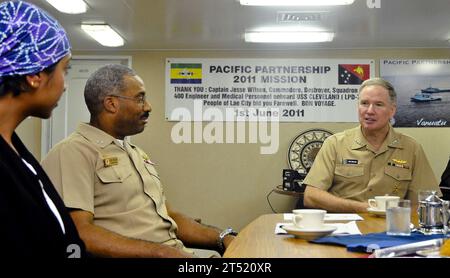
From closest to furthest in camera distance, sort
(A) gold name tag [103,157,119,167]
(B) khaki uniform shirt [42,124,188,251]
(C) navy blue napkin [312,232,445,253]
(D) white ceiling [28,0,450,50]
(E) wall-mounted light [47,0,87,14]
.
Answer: (C) navy blue napkin [312,232,445,253], (B) khaki uniform shirt [42,124,188,251], (A) gold name tag [103,157,119,167], (E) wall-mounted light [47,0,87,14], (D) white ceiling [28,0,450,50]

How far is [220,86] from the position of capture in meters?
5.09

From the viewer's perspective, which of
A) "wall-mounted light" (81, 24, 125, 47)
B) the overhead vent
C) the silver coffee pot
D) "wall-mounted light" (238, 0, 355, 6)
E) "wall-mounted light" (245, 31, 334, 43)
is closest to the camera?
the silver coffee pot

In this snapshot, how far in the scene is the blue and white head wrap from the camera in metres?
1.00

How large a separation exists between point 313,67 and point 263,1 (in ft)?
5.66

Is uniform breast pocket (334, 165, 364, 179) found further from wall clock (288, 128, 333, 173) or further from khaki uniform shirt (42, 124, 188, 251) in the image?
wall clock (288, 128, 333, 173)

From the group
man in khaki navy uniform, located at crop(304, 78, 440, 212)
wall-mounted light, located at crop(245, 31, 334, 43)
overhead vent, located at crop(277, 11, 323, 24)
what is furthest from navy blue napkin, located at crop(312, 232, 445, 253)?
wall-mounted light, located at crop(245, 31, 334, 43)

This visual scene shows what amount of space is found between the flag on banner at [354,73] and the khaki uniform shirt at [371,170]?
2.48 metres

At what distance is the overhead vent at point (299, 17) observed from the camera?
3775mm

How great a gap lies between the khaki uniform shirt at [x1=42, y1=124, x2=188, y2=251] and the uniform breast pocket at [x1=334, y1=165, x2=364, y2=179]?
977 millimetres

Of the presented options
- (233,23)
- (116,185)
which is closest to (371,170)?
(116,185)

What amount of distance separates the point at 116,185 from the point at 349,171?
4.17ft

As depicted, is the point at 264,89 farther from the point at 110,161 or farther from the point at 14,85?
the point at 14,85
